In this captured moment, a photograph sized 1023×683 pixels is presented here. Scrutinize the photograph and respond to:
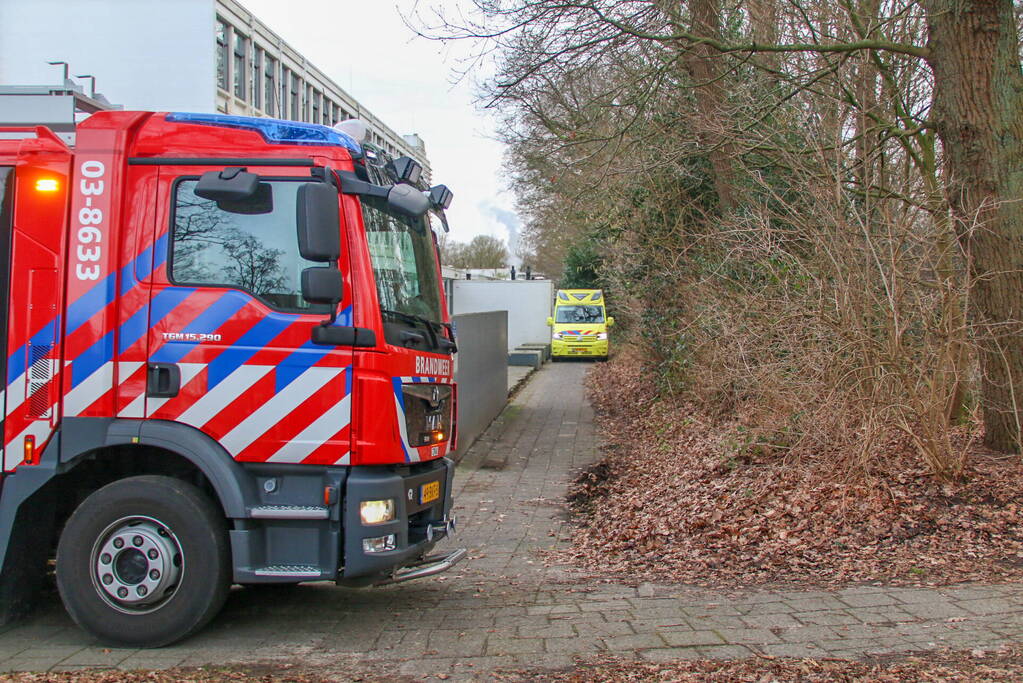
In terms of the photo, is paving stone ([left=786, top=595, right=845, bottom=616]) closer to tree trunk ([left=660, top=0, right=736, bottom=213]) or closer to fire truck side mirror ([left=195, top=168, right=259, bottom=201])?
fire truck side mirror ([left=195, top=168, right=259, bottom=201])

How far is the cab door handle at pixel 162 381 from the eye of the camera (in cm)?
527

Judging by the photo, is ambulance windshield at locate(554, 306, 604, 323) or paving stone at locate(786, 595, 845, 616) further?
ambulance windshield at locate(554, 306, 604, 323)

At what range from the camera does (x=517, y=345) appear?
3544cm

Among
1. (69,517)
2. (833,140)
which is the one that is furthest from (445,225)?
(833,140)

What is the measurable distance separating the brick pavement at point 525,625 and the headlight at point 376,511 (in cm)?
73

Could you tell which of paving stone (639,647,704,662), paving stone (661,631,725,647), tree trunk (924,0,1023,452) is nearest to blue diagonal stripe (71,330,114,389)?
paving stone (639,647,704,662)

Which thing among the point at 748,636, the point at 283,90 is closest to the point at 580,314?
the point at 283,90

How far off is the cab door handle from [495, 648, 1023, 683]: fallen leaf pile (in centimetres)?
239

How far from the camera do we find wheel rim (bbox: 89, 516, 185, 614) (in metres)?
5.16

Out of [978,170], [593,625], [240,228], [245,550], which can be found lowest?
[593,625]

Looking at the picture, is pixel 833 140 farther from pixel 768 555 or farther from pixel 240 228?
pixel 240 228

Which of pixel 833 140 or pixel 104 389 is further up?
pixel 833 140

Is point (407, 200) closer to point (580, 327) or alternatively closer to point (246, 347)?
point (246, 347)

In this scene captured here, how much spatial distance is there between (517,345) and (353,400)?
1189 inches
